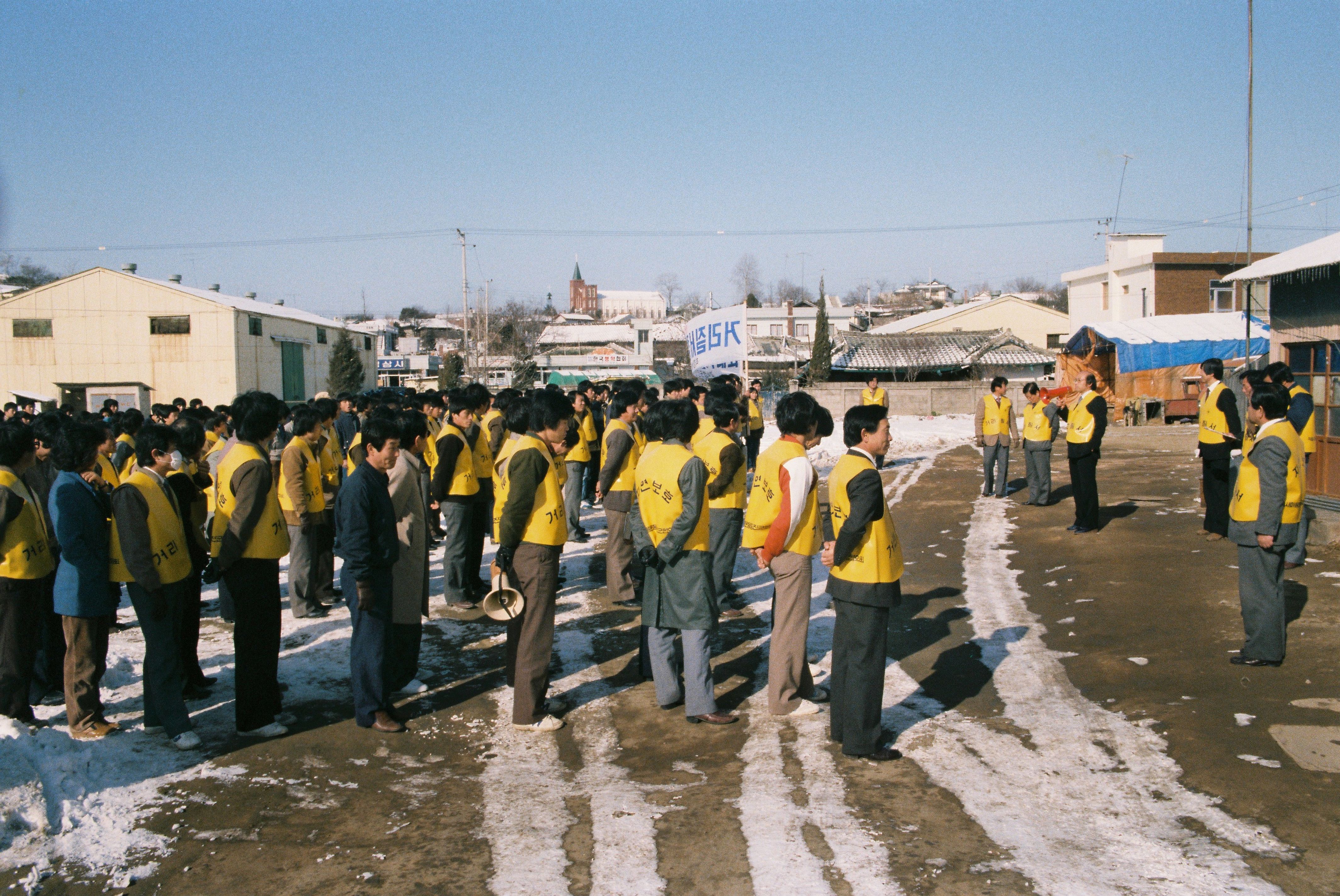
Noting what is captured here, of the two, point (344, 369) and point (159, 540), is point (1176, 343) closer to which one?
point (159, 540)

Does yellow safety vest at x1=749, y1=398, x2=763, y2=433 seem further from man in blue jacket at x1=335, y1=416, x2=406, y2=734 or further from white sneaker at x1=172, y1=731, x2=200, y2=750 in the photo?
white sneaker at x1=172, y1=731, x2=200, y2=750

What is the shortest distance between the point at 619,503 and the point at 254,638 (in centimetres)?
387

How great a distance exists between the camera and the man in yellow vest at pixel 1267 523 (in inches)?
221

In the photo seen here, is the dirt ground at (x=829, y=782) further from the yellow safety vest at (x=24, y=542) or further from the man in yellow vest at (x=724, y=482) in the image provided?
the yellow safety vest at (x=24, y=542)

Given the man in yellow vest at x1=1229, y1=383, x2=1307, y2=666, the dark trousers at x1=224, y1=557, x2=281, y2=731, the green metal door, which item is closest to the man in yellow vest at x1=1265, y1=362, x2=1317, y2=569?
the man in yellow vest at x1=1229, y1=383, x2=1307, y2=666

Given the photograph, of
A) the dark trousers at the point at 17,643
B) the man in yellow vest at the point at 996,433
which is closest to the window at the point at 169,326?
the man in yellow vest at the point at 996,433

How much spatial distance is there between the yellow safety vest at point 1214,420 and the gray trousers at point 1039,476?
2.89 meters

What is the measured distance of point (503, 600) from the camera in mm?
5289

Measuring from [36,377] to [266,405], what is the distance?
1601 inches

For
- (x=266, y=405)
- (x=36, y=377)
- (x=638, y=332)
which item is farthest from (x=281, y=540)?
(x=638, y=332)

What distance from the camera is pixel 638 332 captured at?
253 ft

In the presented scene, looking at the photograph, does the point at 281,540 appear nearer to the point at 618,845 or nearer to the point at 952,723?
Result: the point at 618,845

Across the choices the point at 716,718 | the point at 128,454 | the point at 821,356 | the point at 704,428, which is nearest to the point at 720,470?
→ the point at 716,718

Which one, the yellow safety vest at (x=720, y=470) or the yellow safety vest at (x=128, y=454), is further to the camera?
the yellow safety vest at (x=128, y=454)
